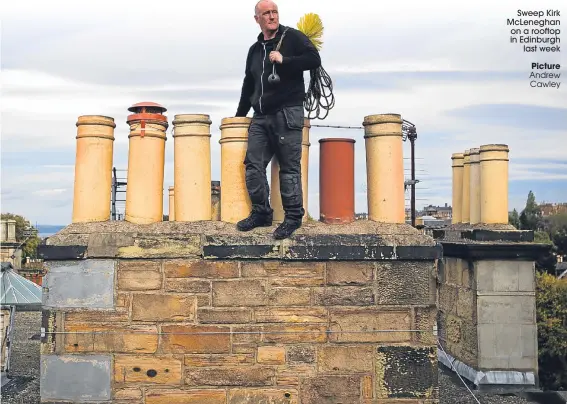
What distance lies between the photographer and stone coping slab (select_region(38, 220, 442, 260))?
4.01 m

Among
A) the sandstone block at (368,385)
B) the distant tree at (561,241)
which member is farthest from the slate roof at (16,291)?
the distant tree at (561,241)

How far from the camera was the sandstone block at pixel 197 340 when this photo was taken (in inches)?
157

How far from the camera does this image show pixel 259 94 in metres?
4.20

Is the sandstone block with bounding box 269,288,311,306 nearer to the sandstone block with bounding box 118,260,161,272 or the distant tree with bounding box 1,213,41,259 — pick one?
the sandstone block with bounding box 118,260,161,272

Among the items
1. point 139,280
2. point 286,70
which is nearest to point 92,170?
point 139,280

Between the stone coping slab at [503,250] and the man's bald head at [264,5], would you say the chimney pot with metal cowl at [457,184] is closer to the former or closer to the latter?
the stone coping slab at [503,250]

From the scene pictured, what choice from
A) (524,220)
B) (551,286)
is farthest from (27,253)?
(524,220)

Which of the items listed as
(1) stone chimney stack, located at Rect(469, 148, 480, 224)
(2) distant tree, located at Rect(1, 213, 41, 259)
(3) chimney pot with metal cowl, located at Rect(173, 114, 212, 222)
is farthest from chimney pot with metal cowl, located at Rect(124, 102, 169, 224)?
(2) distant tree, located at Rect(1, 213, 41, 259)

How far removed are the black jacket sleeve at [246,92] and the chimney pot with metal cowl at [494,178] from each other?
275cm

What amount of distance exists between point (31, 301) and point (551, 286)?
17.0 m

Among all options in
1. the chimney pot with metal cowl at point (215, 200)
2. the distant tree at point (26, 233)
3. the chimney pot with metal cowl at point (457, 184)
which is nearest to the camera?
the chimney pot with metal cowl at point (215, 200)

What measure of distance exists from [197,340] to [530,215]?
5231cm

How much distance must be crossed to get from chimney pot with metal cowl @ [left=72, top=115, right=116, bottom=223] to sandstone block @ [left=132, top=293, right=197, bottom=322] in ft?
2.31

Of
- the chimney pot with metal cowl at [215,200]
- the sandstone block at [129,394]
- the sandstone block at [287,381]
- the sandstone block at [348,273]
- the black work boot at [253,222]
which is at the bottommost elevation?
the sandstone block at [129,394]
